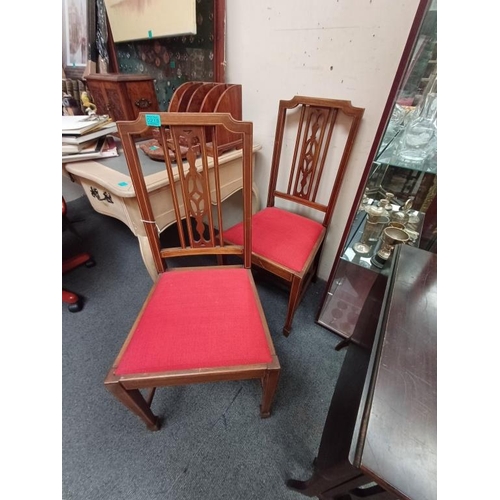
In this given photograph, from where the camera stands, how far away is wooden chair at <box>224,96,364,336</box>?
1.01 metres

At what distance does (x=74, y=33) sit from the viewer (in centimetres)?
142

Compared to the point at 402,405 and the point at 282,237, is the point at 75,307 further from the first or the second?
the point at 402,405

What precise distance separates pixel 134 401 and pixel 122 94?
135cm

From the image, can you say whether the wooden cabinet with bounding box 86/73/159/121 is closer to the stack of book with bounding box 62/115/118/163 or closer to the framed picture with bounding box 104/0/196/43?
the stack of book with bounding box 62/115/118/163

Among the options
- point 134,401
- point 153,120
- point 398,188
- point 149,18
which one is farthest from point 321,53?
point 134,401

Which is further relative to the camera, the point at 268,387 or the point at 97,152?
the point at 97,152

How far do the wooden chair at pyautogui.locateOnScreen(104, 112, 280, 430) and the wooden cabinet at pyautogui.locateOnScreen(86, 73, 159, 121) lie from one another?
67 centimetres

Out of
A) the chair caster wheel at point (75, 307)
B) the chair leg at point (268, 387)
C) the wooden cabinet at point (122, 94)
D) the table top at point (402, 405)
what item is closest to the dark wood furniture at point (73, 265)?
the chair caster wheel at point (75, 307)

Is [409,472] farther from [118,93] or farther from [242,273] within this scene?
[118,93]

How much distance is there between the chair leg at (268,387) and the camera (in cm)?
66
